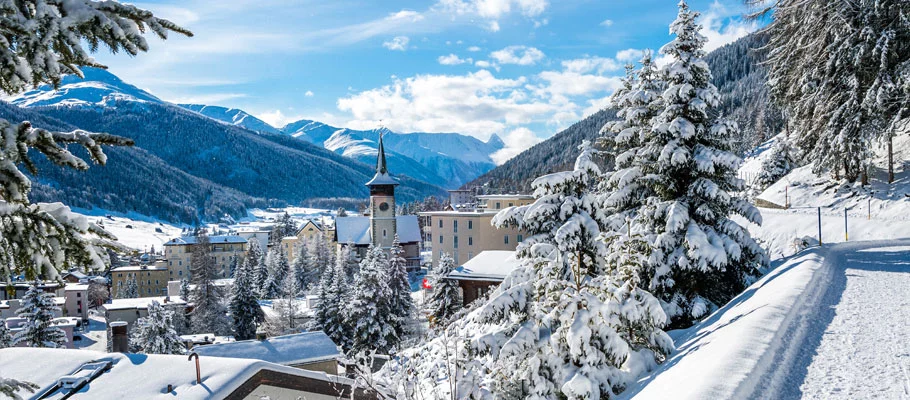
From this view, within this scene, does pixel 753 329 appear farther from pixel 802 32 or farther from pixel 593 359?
pixel 802 32

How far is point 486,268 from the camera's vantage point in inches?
1515

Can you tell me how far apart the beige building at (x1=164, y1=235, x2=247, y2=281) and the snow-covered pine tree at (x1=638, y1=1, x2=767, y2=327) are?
92.4m

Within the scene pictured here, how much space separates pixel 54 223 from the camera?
3566 mm

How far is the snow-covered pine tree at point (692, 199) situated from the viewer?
48.1ft

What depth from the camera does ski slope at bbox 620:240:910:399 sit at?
21.6ft

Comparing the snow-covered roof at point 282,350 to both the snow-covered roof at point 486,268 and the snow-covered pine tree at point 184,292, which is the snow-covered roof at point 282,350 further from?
the snow-covered pine tree at point 184,292

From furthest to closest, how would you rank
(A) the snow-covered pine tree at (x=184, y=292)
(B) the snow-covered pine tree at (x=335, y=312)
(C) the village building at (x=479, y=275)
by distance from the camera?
(A) the snow-covered pine tree at (x=184, y=292) < (B) the snow-covered pine tree at (x=335, y=312) < (C) the village building at (x=479, y=275)

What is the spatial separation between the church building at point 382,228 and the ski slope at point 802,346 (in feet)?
220

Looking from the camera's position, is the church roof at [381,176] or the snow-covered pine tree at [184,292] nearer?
the snow-covered pine tree at [184,292]

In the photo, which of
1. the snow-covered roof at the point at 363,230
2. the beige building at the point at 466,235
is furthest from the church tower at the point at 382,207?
the beige building at the point at 466,235

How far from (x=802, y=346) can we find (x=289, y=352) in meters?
17.7

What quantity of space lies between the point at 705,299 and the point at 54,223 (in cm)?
1498

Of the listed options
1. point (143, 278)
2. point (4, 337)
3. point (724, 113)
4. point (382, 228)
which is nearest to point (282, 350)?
point (4, 337)

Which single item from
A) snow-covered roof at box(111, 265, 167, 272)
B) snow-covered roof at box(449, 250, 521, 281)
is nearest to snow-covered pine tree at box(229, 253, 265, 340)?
snow-covered roof at box(449, 250, 521, 281)
